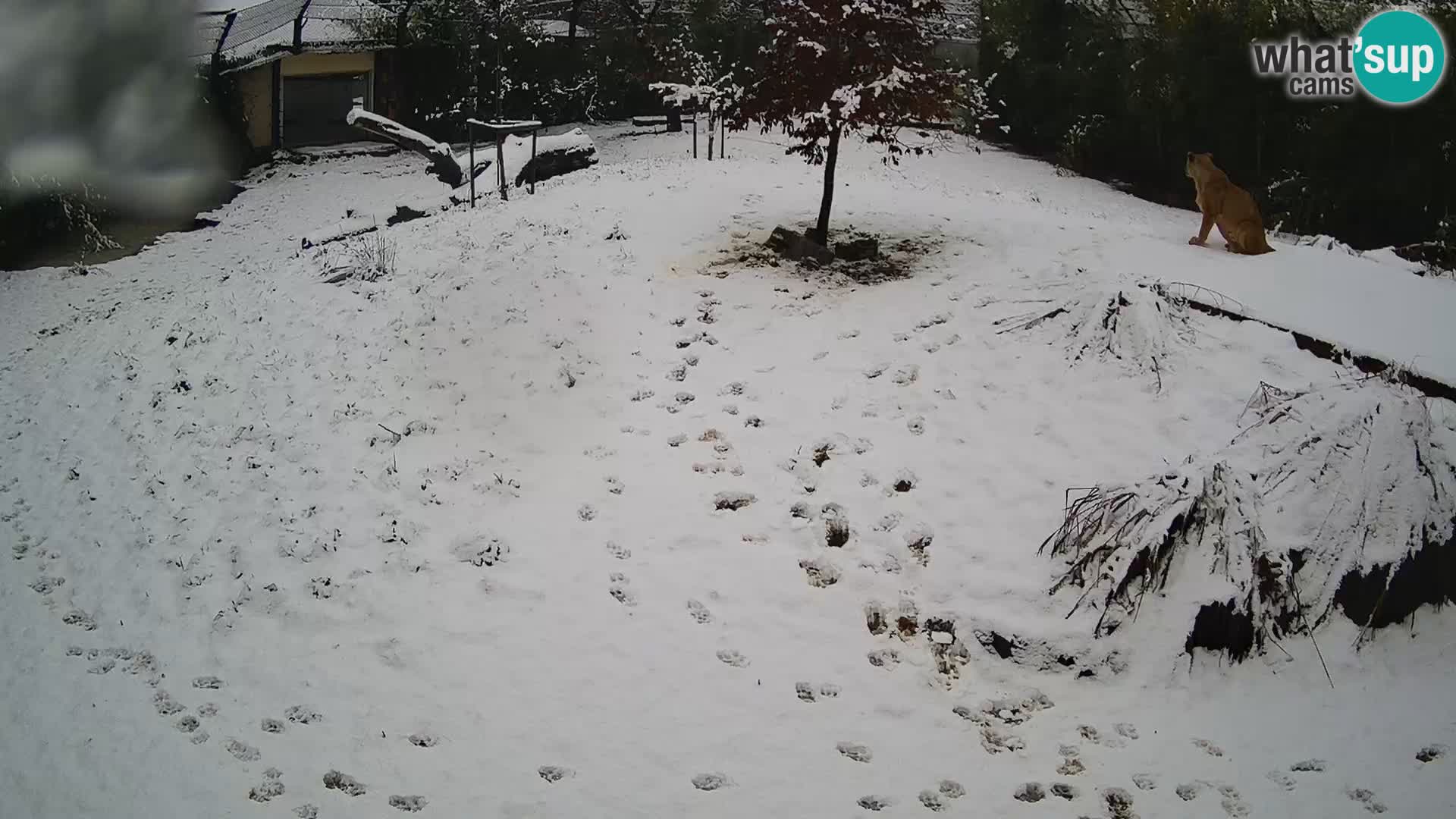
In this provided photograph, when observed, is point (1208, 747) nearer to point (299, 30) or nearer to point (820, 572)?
point (820, 572)

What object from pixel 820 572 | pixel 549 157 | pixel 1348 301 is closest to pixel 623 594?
pixel 820 572

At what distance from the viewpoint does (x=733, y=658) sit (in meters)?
4.90

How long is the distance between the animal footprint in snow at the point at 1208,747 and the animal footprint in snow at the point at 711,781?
2020 mm

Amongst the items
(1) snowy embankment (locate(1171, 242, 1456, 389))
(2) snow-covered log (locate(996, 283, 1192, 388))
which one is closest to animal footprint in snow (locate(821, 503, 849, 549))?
(2) snow-covered log (locate(996, 283, 1192, 388))

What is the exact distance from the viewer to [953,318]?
23.5 ft

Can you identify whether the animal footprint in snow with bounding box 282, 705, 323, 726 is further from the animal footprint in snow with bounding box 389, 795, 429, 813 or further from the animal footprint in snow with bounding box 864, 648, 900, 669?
the animal footprint in snow with bounding box 864, 648, 900, 669

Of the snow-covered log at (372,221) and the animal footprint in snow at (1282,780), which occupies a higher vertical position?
the snow-covered log at (372,221)

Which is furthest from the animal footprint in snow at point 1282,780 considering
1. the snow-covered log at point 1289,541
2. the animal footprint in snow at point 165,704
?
the animal footprint in snow at point 165,704

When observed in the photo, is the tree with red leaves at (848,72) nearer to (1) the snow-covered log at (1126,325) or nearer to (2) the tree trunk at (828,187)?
(2) the tree trunk at (828,187)

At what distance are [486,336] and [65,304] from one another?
18.0 ft

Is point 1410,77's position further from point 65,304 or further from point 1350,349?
point 65,304

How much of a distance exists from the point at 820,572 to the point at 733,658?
2.38 ft

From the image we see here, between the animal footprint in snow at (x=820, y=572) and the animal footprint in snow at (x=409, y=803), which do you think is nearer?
the animal footprint in snow at (x=409, y=803)

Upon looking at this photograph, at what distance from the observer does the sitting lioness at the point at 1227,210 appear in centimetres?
810
